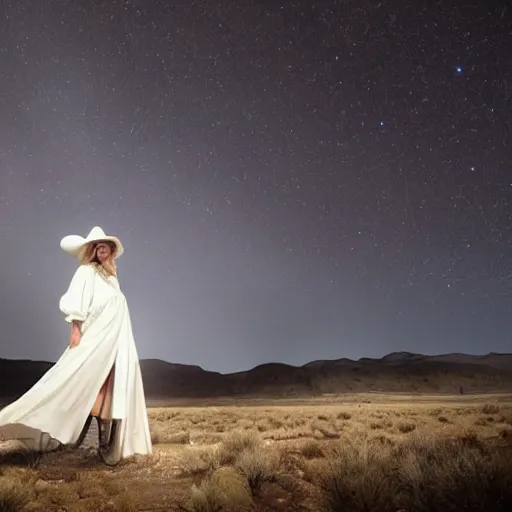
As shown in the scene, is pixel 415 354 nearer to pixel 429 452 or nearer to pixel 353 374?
pixel 353 374

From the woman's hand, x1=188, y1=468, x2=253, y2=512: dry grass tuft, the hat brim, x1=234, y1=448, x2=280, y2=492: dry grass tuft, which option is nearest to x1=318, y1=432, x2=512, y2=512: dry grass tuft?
x1=188, y1=468, x2=253, y2=512: dry grass tuft

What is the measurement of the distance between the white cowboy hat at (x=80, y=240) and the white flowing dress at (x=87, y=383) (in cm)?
40

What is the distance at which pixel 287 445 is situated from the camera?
7.84 metres

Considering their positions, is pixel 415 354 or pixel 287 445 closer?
pixel 287 445

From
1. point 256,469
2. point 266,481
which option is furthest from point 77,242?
point 266,481

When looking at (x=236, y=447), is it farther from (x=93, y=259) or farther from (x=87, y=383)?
(x=93, y=259)

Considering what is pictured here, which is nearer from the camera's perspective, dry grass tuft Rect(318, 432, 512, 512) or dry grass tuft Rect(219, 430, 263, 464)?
dry grass tuft Rect(318, 432, 512, 512)

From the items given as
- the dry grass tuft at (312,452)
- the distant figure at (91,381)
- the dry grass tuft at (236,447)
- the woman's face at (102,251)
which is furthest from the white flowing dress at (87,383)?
the dry grass tuft at (312,452)

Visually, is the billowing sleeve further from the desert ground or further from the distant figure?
the desert ground

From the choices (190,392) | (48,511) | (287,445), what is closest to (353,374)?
(190,392)

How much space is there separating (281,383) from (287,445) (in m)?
69.9

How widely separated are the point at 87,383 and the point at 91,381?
0.05 meters

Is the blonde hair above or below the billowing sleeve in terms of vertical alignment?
above

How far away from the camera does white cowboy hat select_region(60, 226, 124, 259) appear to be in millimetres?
6527
